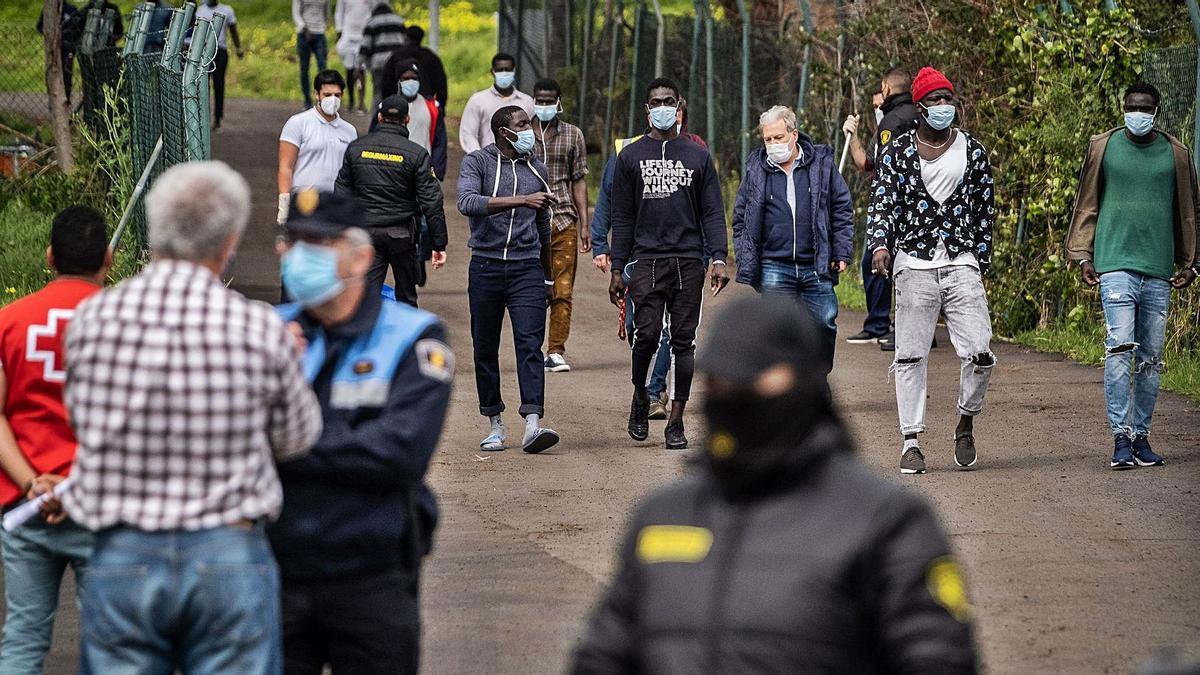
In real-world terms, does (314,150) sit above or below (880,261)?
above

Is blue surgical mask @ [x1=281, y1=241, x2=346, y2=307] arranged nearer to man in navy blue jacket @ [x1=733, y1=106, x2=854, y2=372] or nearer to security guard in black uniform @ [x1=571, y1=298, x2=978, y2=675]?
security guard in black uniform @ [x1=571, y1=298, x2=978, y2=675]

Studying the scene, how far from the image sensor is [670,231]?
32.4 ft

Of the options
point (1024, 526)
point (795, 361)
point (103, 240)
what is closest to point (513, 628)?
point (103, 240)

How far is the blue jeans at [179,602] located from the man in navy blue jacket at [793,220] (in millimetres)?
6224

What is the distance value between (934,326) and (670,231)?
61.8 inches

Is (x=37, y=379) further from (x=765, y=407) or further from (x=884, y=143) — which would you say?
(x=884, y=143)

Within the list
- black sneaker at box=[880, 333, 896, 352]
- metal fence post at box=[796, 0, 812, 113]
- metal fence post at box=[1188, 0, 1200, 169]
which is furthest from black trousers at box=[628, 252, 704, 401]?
metal fence post at box=[796, 0, 812, 113]

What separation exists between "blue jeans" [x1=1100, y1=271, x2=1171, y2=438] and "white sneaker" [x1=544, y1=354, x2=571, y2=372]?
14.2ft

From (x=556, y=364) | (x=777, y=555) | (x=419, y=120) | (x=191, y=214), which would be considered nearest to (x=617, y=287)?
(x=556, y=364)

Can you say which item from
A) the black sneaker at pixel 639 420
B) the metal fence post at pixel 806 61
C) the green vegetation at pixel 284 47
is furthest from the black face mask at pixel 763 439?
the green vegetation at pixel 284 47

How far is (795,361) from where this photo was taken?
305 centimetres

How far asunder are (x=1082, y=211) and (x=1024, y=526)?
220 centimetres

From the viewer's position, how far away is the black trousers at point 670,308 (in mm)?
9883

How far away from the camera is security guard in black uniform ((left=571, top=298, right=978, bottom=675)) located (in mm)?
2914
